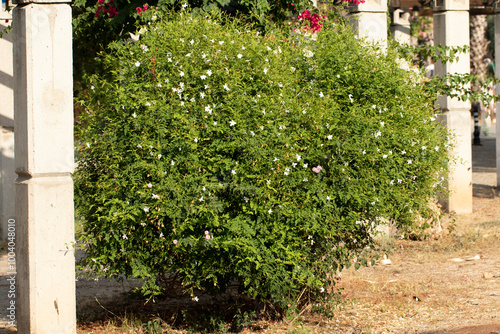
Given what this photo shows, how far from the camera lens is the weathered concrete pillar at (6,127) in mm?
9492

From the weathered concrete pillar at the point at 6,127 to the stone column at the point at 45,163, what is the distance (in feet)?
16.2

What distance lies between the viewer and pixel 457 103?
10859 mm

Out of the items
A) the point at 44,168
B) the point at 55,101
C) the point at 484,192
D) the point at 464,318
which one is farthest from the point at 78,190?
the point at 484,192

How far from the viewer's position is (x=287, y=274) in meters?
4.87

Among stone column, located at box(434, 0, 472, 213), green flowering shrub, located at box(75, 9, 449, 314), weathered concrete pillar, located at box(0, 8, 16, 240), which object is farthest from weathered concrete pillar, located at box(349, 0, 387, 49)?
weathered concrete pillar, located at box(0, 8, 16, 240)

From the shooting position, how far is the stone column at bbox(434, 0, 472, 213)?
10.8m

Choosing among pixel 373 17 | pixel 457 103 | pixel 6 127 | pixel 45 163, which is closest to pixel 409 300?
pixel 45 163

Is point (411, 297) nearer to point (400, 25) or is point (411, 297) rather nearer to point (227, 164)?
point (227, 164)

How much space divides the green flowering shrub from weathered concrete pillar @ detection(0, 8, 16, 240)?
15.7ft

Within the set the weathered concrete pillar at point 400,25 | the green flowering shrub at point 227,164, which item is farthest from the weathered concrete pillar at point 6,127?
the weathered concrete pillar at point 400,25

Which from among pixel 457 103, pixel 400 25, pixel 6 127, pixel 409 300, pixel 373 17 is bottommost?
pixel 409 300

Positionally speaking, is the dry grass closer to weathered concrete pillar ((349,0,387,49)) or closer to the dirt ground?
the dirt ground

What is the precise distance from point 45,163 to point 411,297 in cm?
345

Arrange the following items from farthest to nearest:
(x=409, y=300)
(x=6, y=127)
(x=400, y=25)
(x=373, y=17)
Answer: (x=400, y=25) → (x=6, y=127) → (x=373, y=17) → (x=409, y=300)
